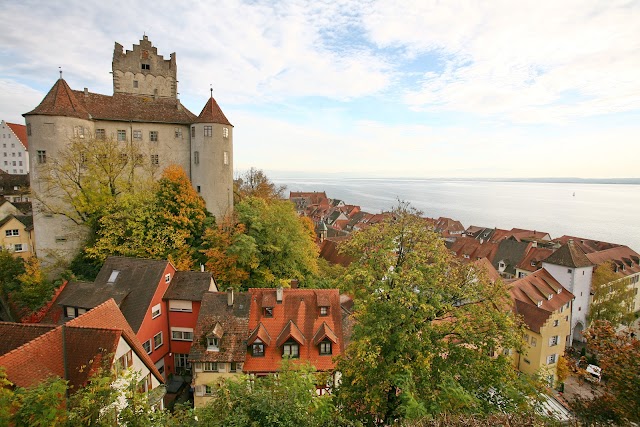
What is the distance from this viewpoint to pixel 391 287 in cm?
1102

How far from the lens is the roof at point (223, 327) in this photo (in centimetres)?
1902

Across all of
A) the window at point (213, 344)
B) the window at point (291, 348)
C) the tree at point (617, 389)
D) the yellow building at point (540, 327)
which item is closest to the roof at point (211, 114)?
the window at point (213, 344)

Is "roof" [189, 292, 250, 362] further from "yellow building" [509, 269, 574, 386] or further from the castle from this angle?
"yellow building" [509, 269, 574, 386]

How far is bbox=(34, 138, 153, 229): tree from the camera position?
28453 millimetres

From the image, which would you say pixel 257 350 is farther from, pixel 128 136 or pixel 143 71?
pixel 143 71

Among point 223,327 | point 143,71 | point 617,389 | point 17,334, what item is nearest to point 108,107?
point 143,71

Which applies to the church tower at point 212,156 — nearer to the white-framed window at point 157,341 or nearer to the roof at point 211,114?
the roof at point 211,114

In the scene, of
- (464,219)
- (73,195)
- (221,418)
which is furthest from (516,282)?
(464,219)

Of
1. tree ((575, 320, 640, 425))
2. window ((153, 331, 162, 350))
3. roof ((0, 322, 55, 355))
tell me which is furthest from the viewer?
window ((153, 331, 162, 350))

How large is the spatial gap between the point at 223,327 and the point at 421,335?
13.2 meters

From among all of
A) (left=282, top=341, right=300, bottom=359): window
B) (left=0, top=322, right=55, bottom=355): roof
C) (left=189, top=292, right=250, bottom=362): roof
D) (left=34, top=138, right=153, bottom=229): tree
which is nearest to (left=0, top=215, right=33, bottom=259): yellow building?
(left=34, top=138, right=153, bottom=229): tree

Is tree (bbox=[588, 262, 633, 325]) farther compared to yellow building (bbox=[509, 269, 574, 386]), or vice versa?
tree (bbox=[588, 262, 633, 325])

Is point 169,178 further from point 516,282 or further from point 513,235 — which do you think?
point 513,235

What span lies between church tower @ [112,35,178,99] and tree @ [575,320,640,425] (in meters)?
44.5
